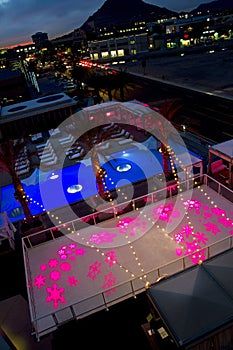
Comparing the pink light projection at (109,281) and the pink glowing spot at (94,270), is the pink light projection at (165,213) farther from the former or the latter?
the pink light projection at (109,281)

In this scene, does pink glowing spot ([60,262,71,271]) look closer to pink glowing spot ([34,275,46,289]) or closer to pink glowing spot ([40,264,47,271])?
pink glowing spot ([40,264,47,271])

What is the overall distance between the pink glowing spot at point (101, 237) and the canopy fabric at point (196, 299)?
5.40 m

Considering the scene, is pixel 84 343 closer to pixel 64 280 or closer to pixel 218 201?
pixel 64 280

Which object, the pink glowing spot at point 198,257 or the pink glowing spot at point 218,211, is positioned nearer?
the pink glowing spot at point 198,257

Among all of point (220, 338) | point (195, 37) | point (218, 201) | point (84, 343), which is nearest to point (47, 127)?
point (218, 201)

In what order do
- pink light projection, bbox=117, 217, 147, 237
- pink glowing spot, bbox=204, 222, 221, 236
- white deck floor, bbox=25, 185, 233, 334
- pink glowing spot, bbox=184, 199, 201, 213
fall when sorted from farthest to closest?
pink glowing spot, bbox=184, 199, 201, 213 < pink light projection, bbox=117, 217, 147, 237 < pink glowing spot, bbox=204, 222, 221, 236 < white deck floor, bbox=25, 185, 233, 334

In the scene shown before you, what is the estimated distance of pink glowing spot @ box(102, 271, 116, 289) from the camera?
11.7m

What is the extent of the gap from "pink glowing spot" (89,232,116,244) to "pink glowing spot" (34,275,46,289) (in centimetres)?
315

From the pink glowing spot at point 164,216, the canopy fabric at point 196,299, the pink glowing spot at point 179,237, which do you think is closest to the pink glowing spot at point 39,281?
the canopy fabric at point 196,299

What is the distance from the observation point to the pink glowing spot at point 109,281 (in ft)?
38.5

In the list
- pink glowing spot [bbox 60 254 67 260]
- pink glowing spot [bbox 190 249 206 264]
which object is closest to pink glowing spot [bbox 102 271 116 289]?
pink glowing spot [bbox 60 254 67 260]

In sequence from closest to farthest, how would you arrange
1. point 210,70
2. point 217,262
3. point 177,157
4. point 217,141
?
point 217,262 → point 177,157 → point 217,141 → point 210,70

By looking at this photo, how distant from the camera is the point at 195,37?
453 ft

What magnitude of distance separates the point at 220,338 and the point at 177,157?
47.4 ft
